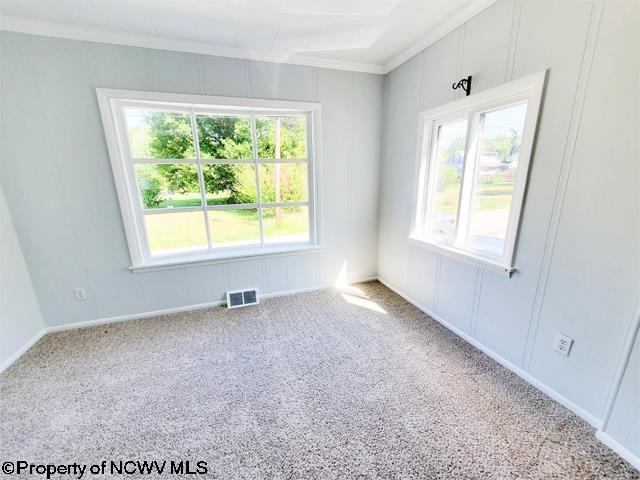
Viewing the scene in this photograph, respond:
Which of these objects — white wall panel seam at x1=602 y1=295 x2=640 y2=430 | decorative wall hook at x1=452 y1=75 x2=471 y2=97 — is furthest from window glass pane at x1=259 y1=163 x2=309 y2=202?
white wall panel seam at x1=602 y1=295 x2=640 y2=430

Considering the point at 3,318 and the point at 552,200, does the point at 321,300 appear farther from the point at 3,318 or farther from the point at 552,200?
the point at 3,318

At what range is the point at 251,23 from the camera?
74.1 inches

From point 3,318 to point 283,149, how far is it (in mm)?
2600

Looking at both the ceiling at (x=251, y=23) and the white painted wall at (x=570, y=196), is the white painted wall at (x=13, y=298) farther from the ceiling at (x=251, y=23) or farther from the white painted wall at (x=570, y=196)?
the white painted wall at (x=570, y=196)

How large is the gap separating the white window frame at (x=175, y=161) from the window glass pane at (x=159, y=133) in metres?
0.05

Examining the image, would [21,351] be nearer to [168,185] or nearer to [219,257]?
[219,257]

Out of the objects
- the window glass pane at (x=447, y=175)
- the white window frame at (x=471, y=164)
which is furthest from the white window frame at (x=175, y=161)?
the window glass pane at (x=447, y=175)

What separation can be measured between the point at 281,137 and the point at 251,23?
96 centimetres

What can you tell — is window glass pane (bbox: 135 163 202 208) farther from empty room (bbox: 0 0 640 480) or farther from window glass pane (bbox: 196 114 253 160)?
window glass pane (bbox: 196 114 253 160)

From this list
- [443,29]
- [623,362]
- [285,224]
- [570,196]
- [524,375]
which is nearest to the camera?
[623,362]

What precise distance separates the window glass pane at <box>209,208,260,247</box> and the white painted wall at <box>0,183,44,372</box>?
1443mm

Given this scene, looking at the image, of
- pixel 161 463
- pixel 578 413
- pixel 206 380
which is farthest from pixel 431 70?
pixel 161 463

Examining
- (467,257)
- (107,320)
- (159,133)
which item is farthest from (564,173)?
(107,320)

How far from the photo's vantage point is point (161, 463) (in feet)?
4.06
